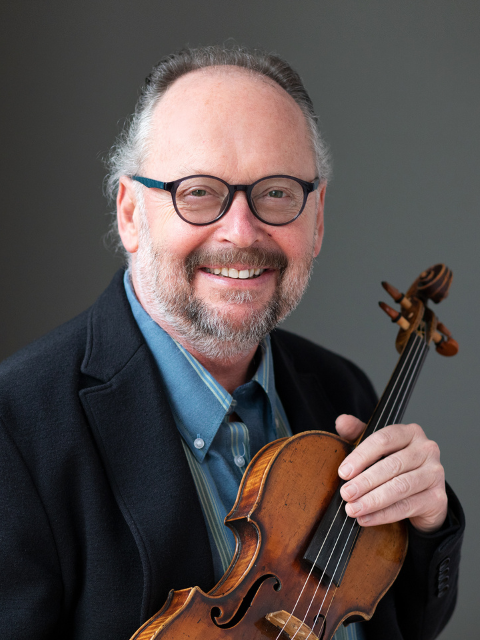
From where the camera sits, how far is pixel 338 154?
3.07 meters

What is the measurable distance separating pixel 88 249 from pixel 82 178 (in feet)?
0.89

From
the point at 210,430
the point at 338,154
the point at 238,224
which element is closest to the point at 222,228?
the point at 238,224

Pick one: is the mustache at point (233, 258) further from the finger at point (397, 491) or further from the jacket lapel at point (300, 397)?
the finger at point (397, 491)

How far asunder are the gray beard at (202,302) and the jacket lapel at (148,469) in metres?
0.15

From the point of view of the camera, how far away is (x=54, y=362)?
1454 mm

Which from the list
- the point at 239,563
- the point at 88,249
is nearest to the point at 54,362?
the point at 239,563

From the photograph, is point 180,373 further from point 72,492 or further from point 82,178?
point 82,178

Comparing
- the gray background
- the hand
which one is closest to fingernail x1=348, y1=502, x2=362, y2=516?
the hand

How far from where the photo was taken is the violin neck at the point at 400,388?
1.56m

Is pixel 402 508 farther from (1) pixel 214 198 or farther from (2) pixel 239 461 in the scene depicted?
(1) pixel 214 198

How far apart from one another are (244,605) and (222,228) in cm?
79

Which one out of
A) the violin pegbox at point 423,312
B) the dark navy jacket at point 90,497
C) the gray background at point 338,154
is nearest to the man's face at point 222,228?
the dark navy jacket at point 90,497

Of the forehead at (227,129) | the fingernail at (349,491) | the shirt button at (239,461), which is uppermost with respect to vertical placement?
the forehead at (227,129)

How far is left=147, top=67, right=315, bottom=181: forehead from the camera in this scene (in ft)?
4.92
